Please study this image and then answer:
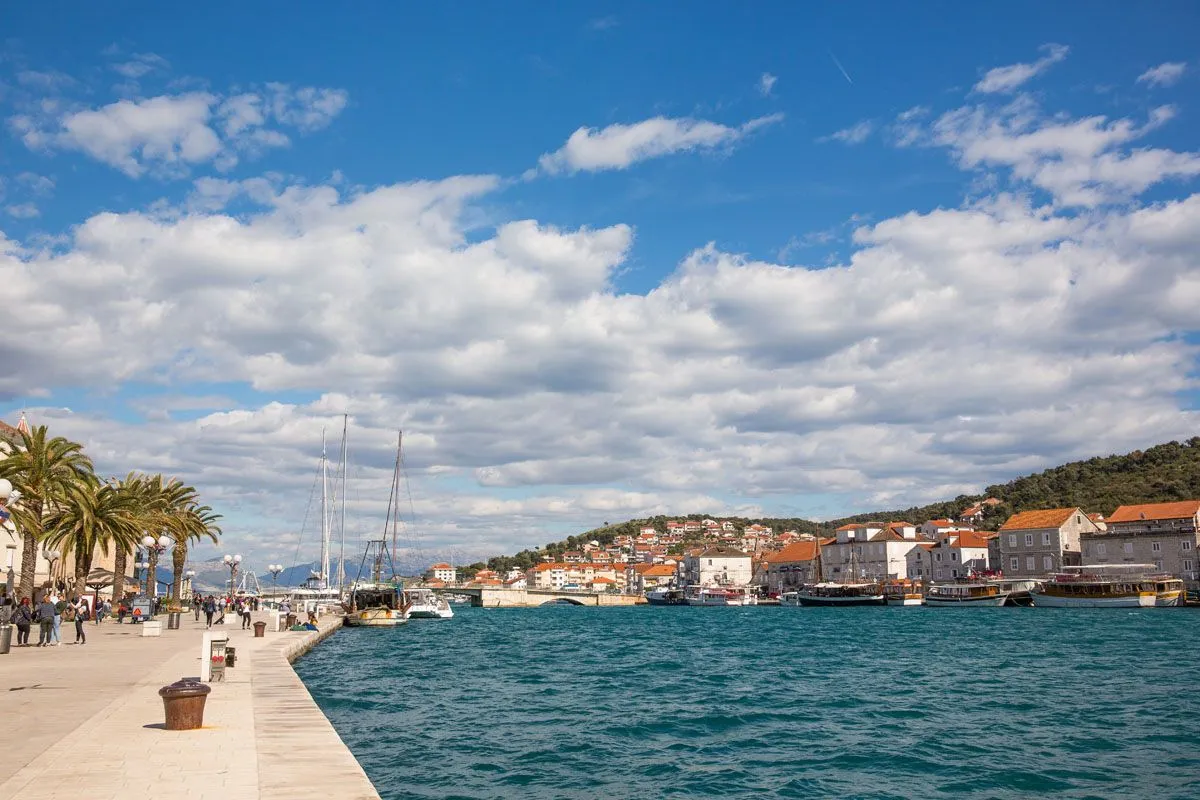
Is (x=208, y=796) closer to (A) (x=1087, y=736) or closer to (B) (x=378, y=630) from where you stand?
(A) (x=1087, y=736)

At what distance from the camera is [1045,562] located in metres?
133

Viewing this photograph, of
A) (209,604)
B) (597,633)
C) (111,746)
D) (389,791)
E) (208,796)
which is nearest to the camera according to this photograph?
(208,796)

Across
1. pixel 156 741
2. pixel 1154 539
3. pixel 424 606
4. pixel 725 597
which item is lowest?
pixel 725 597

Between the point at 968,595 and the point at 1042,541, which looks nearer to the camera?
the point at 968,595

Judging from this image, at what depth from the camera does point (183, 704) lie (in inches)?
650

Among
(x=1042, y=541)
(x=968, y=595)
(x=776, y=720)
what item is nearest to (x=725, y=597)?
(x=968, y=595)

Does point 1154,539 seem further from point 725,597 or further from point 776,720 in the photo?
point 776,720

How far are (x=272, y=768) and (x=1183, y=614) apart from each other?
10390 centimetres

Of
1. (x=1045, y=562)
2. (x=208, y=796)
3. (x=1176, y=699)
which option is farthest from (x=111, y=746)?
(x=1045, y=562)

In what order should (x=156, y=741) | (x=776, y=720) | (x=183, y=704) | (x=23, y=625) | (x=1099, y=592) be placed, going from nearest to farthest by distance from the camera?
(x=156, y=741) → (x=183, y=704) → (x=776, y=720) → (x=23, y=625) → (x=1099, y=592)

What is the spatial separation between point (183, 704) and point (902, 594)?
139661mm

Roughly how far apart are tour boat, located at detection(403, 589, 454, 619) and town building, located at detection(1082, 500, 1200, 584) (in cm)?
8651

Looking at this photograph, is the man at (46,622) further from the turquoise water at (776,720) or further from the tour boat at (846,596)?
the tour boat at (846,596)

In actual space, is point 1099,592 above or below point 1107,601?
above
